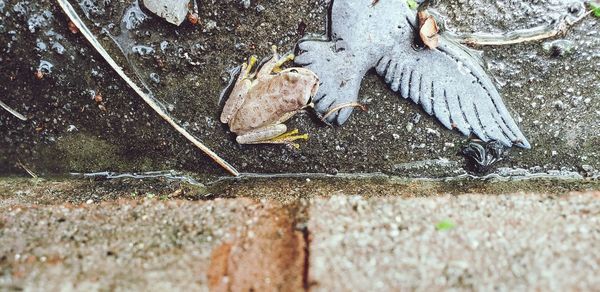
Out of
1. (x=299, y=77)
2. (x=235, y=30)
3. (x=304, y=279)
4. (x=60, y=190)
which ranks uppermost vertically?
(x=235, y=30)

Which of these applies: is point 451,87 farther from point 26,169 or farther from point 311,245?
point 26,169

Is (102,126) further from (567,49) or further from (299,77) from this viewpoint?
(567,49)

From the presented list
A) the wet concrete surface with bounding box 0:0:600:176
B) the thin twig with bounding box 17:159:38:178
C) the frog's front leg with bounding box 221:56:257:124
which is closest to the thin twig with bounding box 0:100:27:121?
the wet concrete surface with bounding box 0:0:600:176

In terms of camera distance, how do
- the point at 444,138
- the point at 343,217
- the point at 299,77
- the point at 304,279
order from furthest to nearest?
1. the point at 444,138
2. the point at 299,77
3. the point at 343,217
4. the point at 304,279

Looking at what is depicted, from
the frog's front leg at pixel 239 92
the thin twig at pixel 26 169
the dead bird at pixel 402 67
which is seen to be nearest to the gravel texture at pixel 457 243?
the dead bird at pixel 402 67

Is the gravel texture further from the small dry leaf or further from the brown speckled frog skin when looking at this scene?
the small dry leaf

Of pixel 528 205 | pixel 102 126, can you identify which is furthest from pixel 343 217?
pixel 102 126
